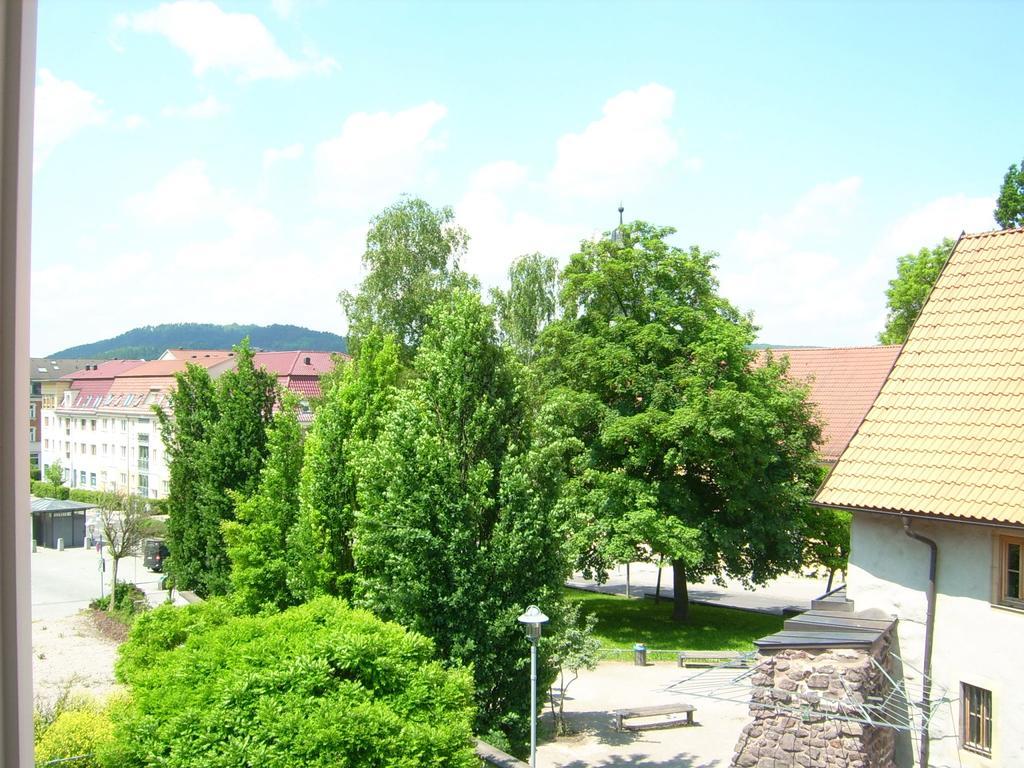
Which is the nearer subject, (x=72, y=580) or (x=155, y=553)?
(x=72, y=580)

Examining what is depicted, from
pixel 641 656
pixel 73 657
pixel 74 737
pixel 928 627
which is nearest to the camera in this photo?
pixel 74 737

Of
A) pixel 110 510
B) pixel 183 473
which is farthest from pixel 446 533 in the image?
pixel 110 510

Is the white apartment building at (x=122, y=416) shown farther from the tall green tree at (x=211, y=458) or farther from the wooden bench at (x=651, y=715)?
the wooden bench at (x=651, y=715)

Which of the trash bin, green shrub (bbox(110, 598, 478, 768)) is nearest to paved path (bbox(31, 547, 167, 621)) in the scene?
the trash bin

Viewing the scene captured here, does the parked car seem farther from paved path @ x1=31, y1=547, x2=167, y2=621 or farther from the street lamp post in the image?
the street lamp post

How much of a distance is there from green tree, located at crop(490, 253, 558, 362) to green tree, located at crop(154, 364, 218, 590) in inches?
625

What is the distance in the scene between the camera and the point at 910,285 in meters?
34.3

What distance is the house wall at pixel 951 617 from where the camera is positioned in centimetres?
1009

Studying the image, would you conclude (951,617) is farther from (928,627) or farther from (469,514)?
(469,514)

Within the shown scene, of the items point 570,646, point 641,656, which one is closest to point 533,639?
point 570,646

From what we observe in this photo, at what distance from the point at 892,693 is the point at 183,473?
18.2m

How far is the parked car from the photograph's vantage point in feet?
110

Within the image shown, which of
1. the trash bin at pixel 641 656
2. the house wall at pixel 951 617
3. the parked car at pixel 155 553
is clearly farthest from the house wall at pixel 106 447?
the house wall at pixel 951 617

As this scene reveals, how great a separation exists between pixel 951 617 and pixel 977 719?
3.91 ft
